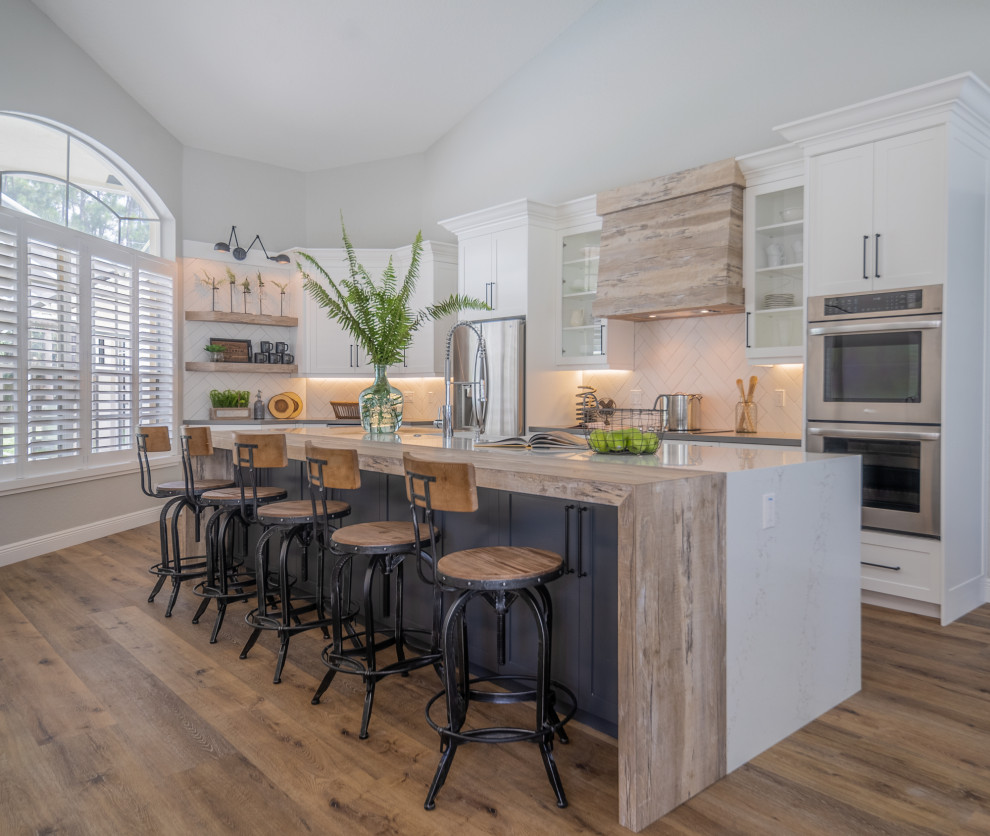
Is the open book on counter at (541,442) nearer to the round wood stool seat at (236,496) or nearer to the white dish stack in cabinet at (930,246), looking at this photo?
the round wood stool seat at (236,496)

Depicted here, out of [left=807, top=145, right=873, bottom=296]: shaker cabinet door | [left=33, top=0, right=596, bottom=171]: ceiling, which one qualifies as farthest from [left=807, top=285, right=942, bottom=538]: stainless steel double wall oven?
[left=33, top=0, right=596, bottom=171]: ceiling

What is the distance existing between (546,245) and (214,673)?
404cm

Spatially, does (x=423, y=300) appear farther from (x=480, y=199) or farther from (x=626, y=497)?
(x=626, y=497)

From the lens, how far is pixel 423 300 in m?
6.89

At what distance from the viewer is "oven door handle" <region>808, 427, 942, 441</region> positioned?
11.4ft

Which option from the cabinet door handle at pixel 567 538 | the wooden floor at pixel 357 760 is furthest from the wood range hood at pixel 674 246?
the cabinet door handle at pixel 567 538

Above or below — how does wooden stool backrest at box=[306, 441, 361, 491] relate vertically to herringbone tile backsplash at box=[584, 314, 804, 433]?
below

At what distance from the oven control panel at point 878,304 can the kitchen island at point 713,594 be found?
1.40m

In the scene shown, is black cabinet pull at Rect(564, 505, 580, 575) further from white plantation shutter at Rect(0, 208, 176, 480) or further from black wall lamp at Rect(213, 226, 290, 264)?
black wall lamp at Rect(213, 226, 290, 264)

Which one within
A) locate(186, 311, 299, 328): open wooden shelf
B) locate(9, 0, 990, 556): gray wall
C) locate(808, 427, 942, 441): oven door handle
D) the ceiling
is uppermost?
the ceiling

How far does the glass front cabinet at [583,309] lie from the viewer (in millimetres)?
5410

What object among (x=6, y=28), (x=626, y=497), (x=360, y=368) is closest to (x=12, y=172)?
(x=6, y=28)

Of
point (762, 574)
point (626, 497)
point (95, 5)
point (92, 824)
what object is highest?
point (95, 5)

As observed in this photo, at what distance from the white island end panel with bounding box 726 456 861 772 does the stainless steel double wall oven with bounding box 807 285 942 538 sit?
1.19 meters
